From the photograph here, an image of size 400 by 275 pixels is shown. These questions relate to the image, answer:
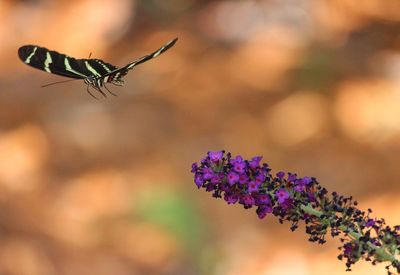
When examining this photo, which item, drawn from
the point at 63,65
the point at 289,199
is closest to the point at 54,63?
the point at 63,65

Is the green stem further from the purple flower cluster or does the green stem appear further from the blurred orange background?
the blurred orange background

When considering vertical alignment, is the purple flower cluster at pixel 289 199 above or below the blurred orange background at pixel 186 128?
below

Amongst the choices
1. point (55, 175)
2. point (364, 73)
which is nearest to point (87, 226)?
point (55, 175)

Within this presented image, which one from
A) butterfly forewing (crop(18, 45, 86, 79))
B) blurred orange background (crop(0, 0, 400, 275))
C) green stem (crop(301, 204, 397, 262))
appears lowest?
green stem (crop(301, 204, 397, 262))

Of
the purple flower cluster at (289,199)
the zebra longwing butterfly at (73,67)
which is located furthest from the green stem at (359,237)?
the zebra longwing butterfly at (73,67)

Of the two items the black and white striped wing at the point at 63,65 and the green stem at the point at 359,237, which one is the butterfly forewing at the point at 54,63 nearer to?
the black and white striped wing at the point at 63,65

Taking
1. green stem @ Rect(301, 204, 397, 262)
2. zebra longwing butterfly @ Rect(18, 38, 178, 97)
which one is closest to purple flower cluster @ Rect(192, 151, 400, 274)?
green stem @ Rect(301, 204, 397, 262)

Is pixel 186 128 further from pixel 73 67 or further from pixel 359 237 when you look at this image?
pixel 359 237
